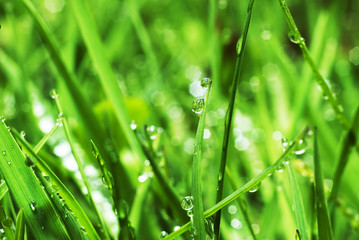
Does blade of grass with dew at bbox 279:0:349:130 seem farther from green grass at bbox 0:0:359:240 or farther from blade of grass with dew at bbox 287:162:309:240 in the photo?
blade of grass with dew at bbox 287:162:309:240

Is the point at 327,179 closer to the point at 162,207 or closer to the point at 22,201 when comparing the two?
the point at 162,207

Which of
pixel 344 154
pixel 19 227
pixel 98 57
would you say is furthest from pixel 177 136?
pixel 19 227

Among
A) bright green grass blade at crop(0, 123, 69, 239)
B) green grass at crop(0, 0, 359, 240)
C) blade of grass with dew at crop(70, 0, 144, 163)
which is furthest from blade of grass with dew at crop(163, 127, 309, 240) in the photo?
blade of grass with dew at crop(70, 0, 144, 163)

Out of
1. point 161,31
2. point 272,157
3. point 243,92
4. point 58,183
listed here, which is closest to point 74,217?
point 58,183

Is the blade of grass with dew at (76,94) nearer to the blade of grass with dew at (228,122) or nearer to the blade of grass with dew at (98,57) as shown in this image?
the blade of grass with dew at (98,57)

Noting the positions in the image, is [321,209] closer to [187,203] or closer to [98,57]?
[187,203]

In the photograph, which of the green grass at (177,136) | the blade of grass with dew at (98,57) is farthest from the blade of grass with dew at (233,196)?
the blade of grass with dew at (98,57)
